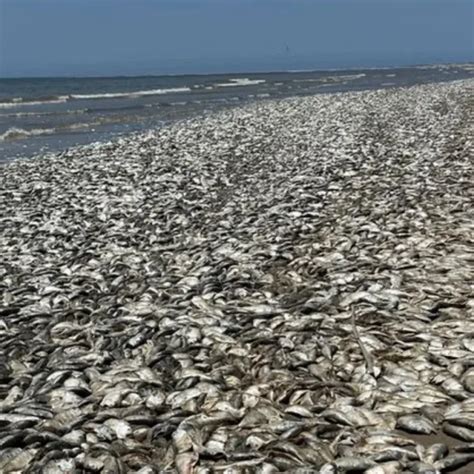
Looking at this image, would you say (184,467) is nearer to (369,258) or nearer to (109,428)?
(109,428)

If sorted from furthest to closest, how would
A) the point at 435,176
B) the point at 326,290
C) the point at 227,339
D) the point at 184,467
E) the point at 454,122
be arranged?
the point at 454,122 → the point at 435,176 → the point at 326,290 → the point at 227,339 → the point at 184,467

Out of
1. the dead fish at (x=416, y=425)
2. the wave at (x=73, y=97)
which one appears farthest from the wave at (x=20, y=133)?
the dead fish at (x=416, y=425)

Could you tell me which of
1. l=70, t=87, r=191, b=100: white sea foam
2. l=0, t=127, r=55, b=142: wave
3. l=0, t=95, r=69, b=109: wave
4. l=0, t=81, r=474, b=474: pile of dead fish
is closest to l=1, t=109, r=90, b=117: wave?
l=0, t=95, r=69, b=109: wave

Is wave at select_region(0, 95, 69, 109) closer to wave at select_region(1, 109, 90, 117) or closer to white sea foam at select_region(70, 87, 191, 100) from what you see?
white sea foam at select_region(70, 87, 191, 100)

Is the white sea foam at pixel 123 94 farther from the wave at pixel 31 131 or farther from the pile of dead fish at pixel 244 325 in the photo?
the pile of dead fish at pixel 244 325

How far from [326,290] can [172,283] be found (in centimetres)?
184

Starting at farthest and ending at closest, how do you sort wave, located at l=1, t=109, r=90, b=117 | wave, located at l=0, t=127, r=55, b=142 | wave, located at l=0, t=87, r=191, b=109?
wave, located at l=0, t=87, r=191, b=109, wave, located at l=1, t=109, r=90, b=117, wave, located at l=0, t=127, r=55, b=142

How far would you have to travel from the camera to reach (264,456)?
4.36 meters

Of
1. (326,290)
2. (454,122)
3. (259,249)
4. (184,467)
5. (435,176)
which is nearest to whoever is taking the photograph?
(184,467)

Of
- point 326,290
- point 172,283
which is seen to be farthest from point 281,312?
point 172,283

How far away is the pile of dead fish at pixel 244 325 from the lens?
461 centimetres

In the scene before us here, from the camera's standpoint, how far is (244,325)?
22.0ft

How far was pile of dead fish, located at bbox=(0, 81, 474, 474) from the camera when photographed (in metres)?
4.61

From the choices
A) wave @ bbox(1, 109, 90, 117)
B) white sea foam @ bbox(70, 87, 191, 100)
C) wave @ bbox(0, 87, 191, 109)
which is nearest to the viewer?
wave @ bbox(1, 109, 90, 117)
